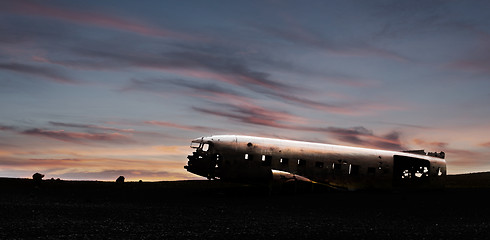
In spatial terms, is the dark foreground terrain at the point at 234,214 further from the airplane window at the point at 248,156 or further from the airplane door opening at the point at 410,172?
the airplane window at the point at 248,156

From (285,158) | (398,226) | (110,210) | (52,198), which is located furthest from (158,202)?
(398,226)

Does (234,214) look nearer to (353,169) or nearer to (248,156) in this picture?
(248,156)

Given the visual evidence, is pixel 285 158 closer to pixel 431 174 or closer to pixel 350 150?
pixel 350 150


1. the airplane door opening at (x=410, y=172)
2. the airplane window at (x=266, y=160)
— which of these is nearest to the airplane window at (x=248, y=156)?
the airplane window at (x=266, y=160)

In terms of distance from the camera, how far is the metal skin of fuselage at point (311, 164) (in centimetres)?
3619

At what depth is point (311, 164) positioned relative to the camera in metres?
38.1

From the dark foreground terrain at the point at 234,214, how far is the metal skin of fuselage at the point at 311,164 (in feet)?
4.50

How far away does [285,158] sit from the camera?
37500 millimetres

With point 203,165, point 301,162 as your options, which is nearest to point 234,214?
point 203,165

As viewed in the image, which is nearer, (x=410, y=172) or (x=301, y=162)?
(x=301, y=162)

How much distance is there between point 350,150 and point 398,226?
62.1 feet

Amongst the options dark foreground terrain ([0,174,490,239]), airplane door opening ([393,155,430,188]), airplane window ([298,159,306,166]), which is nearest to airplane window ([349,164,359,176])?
dark foreground terrain ([0,174,490,239])

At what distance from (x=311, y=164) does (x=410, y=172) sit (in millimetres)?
10099

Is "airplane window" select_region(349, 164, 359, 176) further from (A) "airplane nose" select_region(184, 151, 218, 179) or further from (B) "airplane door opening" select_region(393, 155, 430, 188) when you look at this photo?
(A) "airplane nose" select_region(184, 151, 218, 179)
